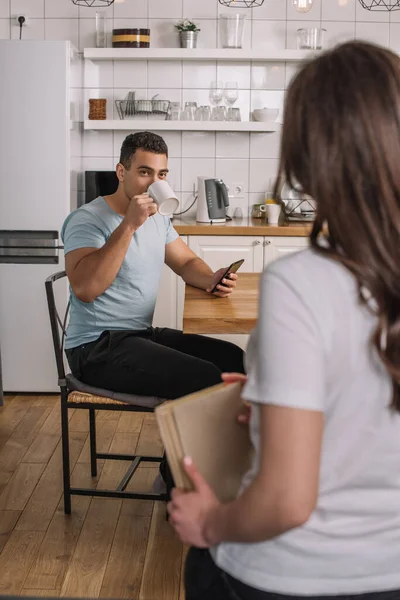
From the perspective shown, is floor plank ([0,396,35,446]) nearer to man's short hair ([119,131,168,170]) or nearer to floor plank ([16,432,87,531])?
floor plank ([16,432,87,531])

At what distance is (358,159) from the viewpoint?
0.79 metres

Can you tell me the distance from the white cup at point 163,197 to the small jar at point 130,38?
7.59 ft

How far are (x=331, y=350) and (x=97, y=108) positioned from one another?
13.0 ft

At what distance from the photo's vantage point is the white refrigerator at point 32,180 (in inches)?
156

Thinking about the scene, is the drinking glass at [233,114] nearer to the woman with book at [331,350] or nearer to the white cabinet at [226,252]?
the white cabinet at [226,252]

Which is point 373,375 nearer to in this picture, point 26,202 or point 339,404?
point 339,404

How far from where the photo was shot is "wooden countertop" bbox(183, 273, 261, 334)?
2.02m

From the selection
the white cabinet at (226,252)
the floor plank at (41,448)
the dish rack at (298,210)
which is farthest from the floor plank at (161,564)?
the dish rack at (298,210)

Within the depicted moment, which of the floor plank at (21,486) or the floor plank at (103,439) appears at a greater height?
the floor plank at (103,439)

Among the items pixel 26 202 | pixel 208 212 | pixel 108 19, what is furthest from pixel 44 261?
pixel 108 19

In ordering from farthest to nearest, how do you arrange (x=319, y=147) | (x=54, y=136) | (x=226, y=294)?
(x=54, y=136)
(x=226, y=294)
(x=319, y=147)

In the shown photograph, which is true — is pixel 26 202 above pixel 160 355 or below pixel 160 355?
above

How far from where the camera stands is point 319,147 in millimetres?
799

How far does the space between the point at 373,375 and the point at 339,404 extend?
0.05m
